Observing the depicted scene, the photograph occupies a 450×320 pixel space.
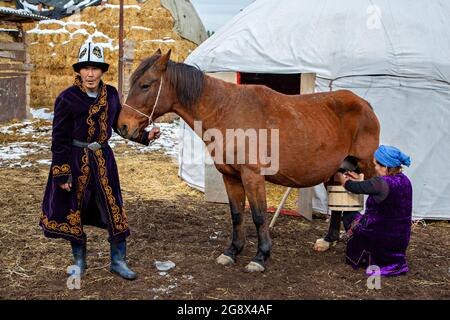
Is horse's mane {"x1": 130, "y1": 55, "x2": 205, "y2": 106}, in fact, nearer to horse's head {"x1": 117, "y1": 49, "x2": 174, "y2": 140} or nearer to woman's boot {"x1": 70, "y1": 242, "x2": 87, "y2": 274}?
horse's head {"x1": 117, "y1": 49, "x2": 174, "y2": 140}

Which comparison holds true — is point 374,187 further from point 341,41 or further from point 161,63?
point 341,41

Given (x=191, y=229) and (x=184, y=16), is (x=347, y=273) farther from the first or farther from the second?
(x=184, y=16)

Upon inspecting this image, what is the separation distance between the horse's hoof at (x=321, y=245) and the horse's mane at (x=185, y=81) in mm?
1855

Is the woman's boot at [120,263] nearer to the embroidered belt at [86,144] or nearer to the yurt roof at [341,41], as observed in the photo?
the embroidered belt at [86,144]

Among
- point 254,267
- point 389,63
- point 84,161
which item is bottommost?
point 254,267

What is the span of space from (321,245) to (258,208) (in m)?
1.06

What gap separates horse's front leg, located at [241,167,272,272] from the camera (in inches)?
140

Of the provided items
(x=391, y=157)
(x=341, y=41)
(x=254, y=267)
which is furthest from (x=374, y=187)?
(x=341, y=41)

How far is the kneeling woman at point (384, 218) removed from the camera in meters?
3.39

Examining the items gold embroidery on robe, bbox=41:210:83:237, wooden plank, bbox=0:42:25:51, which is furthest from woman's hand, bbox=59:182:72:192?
wooden plank, bbox=0:42:25:51

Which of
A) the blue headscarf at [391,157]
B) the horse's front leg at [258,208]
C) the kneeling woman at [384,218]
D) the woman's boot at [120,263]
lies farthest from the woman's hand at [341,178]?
the woman's boot at [120,263]

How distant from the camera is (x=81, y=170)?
323cm

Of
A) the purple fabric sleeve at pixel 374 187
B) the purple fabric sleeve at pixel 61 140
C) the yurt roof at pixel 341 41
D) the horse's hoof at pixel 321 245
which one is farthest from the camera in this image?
the yurt roof at pixel 341 41

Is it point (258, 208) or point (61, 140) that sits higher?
point (61, 140)
